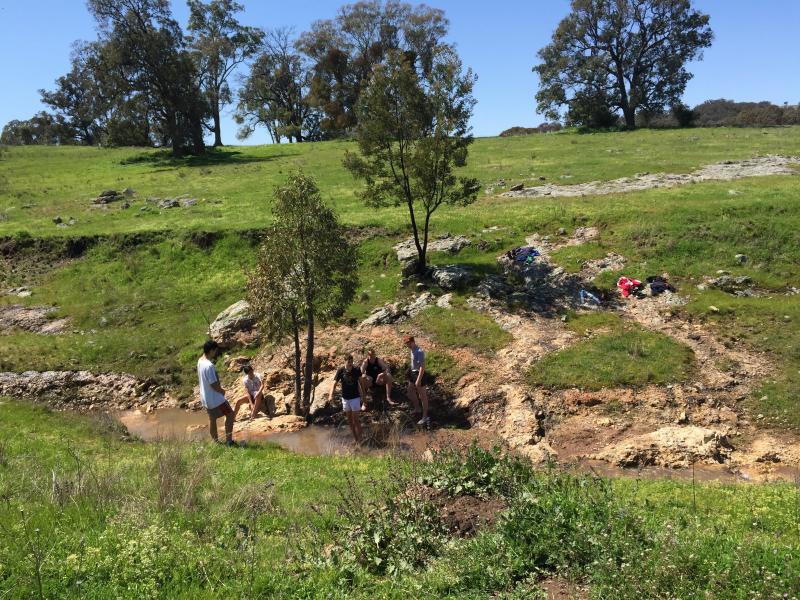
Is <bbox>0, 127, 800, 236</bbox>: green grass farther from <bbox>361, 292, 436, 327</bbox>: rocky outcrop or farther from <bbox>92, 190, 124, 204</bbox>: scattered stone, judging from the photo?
<bbox>361, 292, 436, 327</bbox>: rocky outcrop

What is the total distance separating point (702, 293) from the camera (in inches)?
704

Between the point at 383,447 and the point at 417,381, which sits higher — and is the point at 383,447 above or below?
below

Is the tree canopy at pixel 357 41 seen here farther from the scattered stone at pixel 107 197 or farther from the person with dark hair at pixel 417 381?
the person with dark hair at pixel 417 381

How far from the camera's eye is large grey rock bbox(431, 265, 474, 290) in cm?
2027

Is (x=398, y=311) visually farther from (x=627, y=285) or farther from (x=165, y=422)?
(x=165, y=422)

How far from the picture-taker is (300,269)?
15648 millimetres

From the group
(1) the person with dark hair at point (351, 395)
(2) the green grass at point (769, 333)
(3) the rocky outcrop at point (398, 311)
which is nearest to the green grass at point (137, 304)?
(3) the rocky outcrop at point (398, 311)

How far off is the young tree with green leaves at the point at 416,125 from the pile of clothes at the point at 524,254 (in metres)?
2.73

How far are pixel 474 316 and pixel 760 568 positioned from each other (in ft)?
43.3

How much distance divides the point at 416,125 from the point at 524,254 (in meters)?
6.47

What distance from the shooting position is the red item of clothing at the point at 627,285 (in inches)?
733

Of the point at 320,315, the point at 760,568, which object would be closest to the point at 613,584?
the point at 760,568

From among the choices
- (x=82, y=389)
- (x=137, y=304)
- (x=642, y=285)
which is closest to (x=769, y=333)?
(x=642, y=285)

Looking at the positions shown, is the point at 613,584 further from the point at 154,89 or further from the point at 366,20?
the point at 366,20
